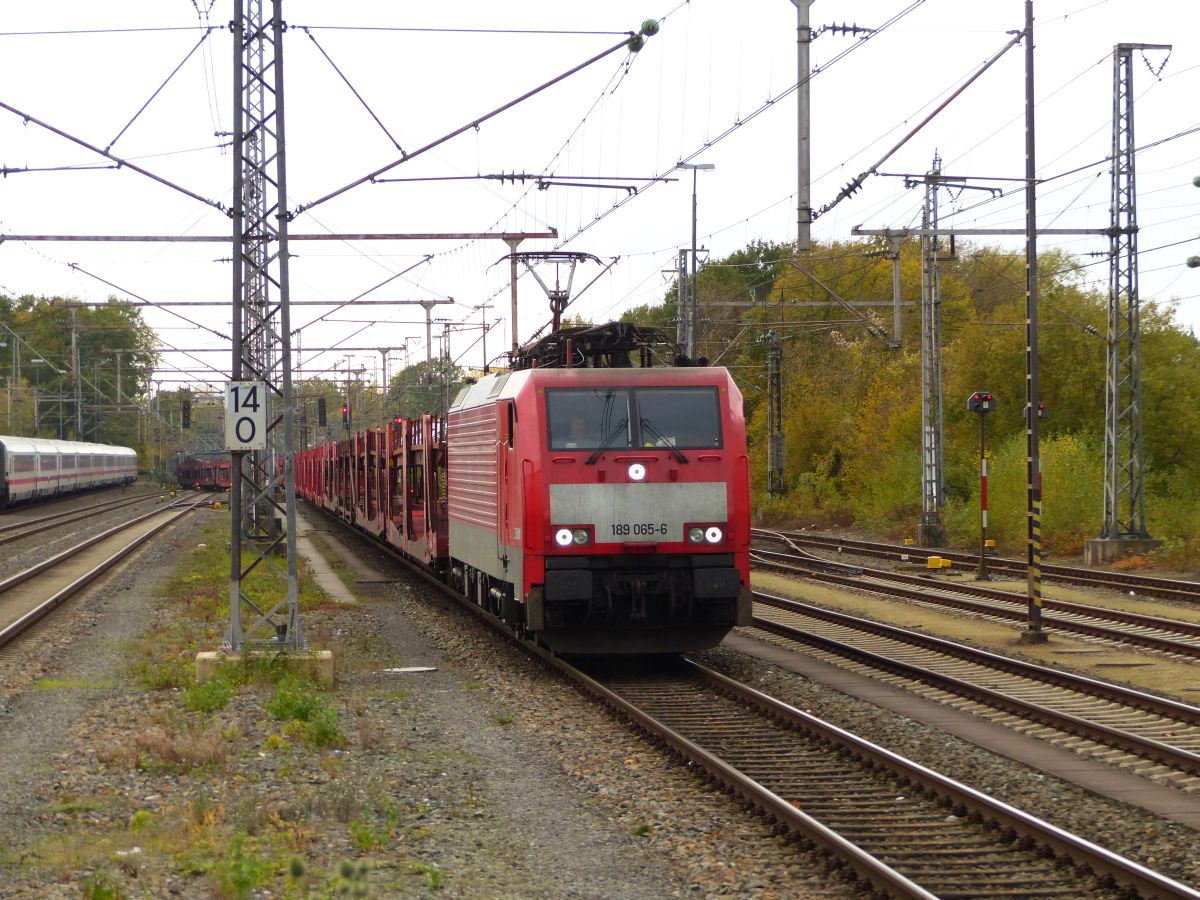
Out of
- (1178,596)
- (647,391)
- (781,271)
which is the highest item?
(781,271)

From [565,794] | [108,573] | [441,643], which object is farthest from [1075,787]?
[108,573]

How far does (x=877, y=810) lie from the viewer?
8.55 metres

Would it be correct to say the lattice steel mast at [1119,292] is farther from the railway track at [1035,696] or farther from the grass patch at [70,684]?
the grass patch at [70,684]

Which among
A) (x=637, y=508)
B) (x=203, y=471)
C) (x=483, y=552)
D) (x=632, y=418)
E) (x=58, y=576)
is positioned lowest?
(x=58, y=576)

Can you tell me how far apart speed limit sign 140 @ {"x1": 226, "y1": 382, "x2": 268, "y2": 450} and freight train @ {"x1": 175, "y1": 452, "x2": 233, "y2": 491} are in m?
69.9

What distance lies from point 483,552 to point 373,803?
7.70m

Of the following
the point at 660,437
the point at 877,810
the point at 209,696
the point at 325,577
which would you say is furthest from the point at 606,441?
the point at 325,577

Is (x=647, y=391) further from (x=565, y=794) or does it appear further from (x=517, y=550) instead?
(x=565, y=794)

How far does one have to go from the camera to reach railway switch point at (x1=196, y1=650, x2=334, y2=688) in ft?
44.2

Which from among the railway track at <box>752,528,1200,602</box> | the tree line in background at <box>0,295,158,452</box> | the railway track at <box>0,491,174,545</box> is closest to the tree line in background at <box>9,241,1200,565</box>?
the railway track at <box>752,528,1200,602</box>

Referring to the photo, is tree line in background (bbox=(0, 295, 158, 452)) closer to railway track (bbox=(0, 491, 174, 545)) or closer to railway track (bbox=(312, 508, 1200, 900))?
railway track (bbox=(0, 491, 174, 545))

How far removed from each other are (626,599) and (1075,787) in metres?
5.27

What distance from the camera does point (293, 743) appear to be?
10.5 metres

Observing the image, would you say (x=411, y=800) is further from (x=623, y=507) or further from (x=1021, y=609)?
(x=1021, y=609)
